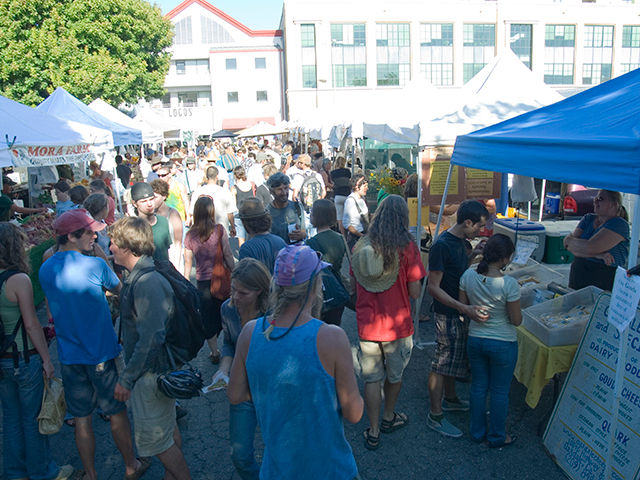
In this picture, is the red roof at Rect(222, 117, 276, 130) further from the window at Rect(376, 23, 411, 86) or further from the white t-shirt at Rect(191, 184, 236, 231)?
the white t-shirt at Rect(191, 184, 236, 231)

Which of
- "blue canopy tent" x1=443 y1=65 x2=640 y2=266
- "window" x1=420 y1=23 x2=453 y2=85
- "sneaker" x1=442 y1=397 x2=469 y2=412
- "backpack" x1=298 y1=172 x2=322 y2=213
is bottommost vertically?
"sneaker" x1=442 y1=397 x2=469 y2=412

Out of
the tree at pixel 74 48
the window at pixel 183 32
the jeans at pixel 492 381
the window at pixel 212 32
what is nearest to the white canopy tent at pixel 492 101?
the jeans at pixel 492 381

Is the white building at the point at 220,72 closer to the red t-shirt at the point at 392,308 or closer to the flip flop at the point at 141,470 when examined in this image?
the red t-shirt at the point at 392,308

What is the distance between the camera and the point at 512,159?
129 inches

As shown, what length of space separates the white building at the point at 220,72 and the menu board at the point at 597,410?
162 ft

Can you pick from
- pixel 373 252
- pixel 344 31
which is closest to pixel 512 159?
pixel 373 252

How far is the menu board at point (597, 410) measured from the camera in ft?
8.87

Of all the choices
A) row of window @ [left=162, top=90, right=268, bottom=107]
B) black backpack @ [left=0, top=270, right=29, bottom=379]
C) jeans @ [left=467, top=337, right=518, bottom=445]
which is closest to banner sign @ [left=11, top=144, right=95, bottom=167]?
black backpack @ [left=0, top=270, right=29, bottom=379]

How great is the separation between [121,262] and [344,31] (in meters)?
42.3

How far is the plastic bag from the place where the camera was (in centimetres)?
295

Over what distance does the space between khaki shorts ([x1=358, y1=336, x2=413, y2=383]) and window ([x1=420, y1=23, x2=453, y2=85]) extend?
1647 inches

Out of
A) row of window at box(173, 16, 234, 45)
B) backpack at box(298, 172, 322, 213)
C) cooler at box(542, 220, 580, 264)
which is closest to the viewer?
cooler at box(542, 220, 580, 264)

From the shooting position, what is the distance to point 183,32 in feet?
171

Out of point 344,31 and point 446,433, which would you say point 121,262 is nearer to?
point 446,433
